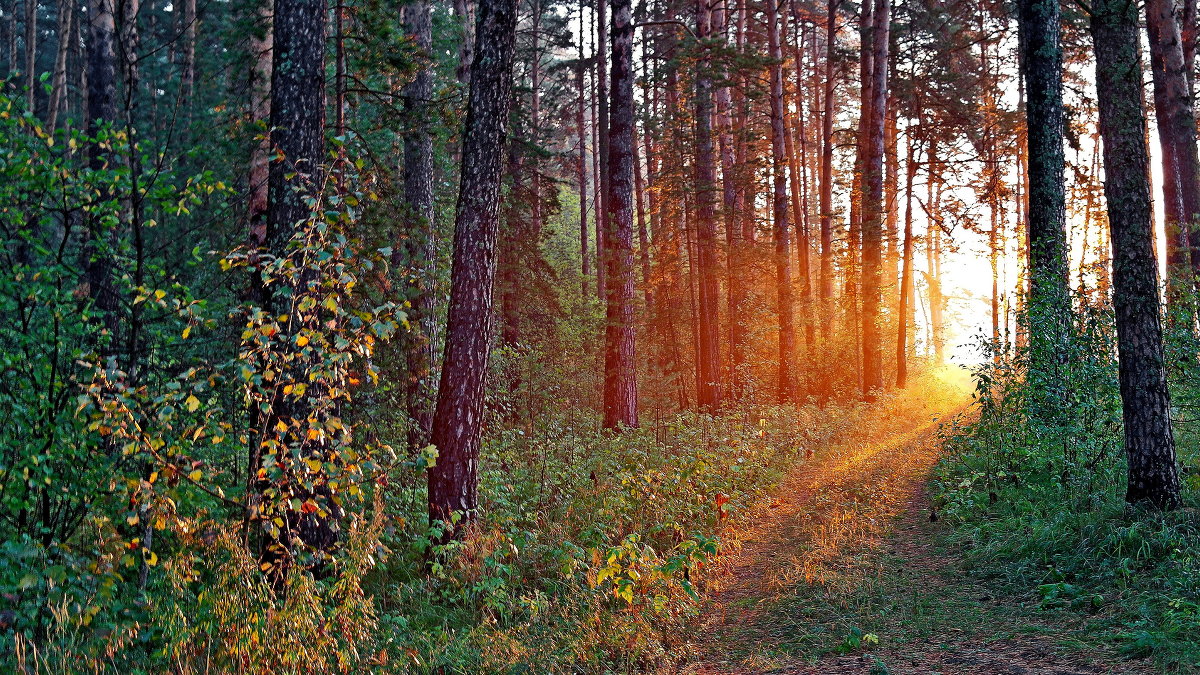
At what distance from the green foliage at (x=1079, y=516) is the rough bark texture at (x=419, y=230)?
6.24 metres

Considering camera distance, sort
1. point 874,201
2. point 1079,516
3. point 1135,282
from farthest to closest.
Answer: point 874,201, point 1079,516, point 1135,282

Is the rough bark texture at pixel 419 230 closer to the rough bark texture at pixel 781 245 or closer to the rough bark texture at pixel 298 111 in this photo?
the rough bark texture at pixel 298 111

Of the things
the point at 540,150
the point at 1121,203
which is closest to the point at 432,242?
the point at 540,150

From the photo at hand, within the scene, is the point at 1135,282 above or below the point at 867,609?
above

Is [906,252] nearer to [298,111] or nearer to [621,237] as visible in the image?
[621,237]

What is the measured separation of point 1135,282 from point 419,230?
7.85 meters

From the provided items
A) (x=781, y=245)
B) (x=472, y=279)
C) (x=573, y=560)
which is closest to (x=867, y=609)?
(x=573, y=560)

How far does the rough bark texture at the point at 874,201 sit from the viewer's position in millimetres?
19625

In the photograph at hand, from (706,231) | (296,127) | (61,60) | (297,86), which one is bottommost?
(296,127)

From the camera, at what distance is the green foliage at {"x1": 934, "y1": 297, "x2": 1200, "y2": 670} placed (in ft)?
16.5

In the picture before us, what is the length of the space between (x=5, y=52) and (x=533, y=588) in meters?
41.3

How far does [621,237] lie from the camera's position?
13.3 m

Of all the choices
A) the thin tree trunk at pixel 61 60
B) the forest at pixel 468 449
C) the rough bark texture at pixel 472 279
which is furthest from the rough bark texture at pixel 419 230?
the thin tree trunk at pixel 61 60

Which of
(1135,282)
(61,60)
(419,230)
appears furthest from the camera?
(61,60)
